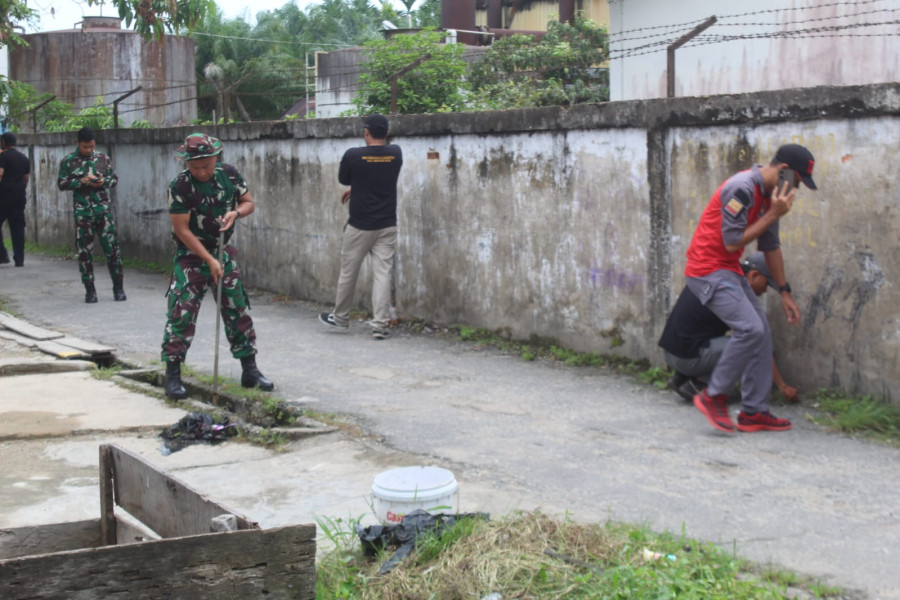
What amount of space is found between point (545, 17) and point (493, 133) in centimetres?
2860

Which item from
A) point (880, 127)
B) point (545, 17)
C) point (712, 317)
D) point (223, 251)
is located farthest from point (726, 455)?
point (545, 17)

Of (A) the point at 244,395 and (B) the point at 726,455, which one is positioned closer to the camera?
(B) the point at 726,455

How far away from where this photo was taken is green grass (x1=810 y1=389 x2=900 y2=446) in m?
5.84

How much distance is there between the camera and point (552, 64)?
2262 cm

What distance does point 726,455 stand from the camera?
5.51 meters

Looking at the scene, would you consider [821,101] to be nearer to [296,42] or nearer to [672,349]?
[672,349]

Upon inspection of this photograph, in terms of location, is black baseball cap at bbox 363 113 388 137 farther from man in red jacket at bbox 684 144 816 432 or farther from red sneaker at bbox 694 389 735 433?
red sneaker at bbox 694 389 735 433

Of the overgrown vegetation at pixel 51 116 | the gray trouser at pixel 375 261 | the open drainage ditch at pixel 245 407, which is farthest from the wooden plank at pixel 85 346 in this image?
the overgrown vegetation at pixel 51 116

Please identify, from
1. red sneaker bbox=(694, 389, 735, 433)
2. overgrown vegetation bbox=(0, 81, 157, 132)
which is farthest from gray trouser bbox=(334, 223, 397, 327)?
overgrown vegetation bbox=(0, 81, 157, 132)

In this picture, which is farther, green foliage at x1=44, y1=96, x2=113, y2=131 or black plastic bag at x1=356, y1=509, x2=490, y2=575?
Result: green foliage at x1=44, y1=96, x2=113, y2=131

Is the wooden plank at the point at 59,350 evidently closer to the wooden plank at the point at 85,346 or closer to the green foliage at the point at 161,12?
the wooden plank at the point at 85,346

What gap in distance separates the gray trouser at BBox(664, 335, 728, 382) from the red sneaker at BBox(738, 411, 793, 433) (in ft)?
1.78

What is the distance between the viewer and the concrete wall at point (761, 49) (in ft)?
38.7

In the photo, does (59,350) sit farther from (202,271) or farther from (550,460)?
(550,460)
